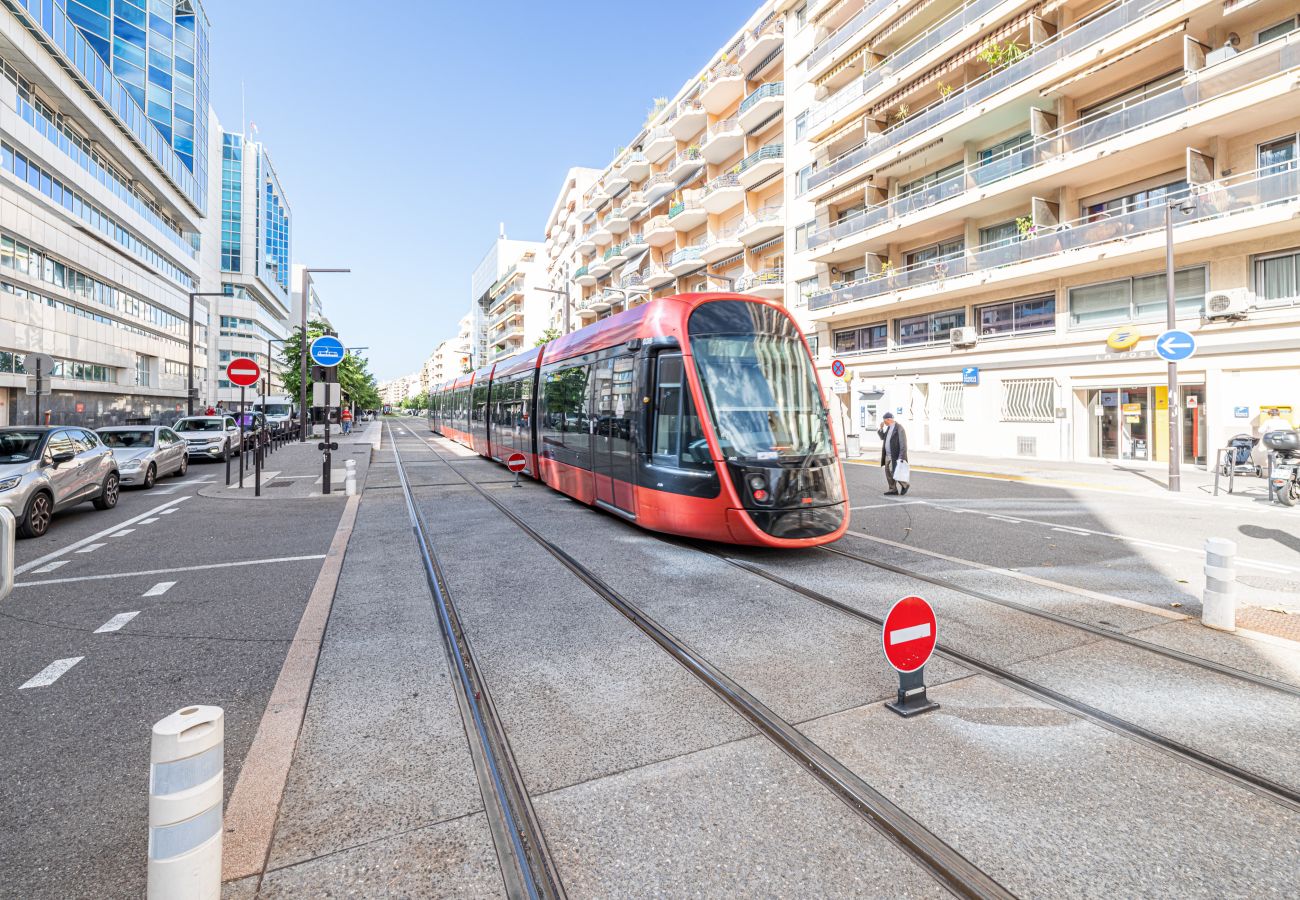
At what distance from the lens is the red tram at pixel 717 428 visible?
22.3ft

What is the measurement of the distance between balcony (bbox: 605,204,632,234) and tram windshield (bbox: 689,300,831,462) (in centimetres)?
4292

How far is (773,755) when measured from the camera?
122 inches

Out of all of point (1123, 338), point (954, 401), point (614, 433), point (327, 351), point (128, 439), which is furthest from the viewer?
point (954, 401)

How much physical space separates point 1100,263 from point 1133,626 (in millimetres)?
18425

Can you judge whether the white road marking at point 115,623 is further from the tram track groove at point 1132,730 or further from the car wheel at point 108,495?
the car wheel at point 108,495

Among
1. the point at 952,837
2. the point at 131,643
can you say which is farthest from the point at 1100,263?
the point at 131,643

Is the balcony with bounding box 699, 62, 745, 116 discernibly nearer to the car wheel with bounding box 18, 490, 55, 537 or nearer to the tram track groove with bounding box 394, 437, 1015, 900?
the car wheel with bounding box 18, 490, 55, 537

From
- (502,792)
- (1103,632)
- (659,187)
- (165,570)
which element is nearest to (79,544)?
(165,570)

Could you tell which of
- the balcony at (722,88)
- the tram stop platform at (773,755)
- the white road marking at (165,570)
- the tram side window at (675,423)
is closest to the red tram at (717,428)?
the tram side window at (675,423)

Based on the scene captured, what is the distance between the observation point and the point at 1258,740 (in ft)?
10.5

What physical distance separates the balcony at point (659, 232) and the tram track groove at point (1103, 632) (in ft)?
121

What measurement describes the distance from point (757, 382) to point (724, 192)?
31.5 meters

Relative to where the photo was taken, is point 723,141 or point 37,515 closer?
point 37,515

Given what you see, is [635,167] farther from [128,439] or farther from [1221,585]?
[1221,585]
